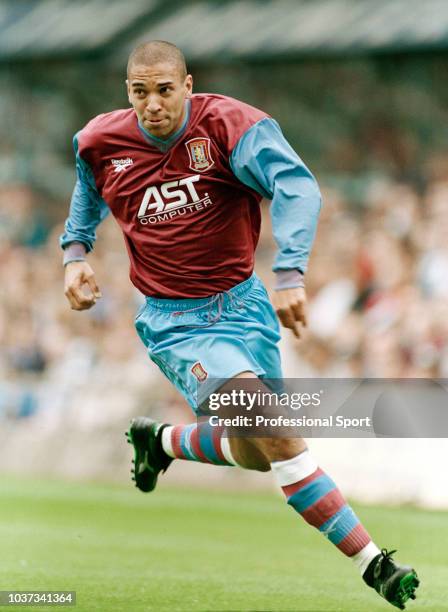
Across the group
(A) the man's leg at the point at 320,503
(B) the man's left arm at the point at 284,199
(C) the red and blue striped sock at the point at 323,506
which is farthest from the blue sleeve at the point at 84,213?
(C) the red and blue striped sock at the point at 323,506

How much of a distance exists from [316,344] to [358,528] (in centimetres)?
688

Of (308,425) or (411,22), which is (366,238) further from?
(308,425)

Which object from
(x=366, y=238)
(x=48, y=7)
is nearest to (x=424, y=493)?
(x=366, y=238)

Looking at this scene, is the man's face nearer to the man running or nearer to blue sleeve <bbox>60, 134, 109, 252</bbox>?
the man running

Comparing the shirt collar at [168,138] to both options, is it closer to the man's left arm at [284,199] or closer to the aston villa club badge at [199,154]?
the aston villa club badge at [199,154]

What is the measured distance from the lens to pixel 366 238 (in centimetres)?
1234

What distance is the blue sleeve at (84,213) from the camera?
5.53 meters

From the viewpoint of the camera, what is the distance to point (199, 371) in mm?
5051

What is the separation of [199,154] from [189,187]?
148mm

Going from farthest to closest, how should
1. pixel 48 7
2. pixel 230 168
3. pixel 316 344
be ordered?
pixel 48 7, pixel 316 344, pixel 230 168

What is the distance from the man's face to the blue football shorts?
0.80 m

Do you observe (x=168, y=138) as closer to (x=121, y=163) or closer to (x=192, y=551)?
(x=121, y=163)

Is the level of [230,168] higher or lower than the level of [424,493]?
higher

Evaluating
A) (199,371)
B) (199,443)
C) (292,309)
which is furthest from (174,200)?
(199,443)
